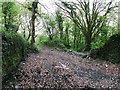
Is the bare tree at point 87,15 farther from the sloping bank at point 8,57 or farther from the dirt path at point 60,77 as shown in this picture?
the sloping bank at point 8,57

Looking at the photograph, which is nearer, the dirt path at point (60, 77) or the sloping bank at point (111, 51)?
the dirt path at point (60, 77)

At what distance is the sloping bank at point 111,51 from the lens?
919 cm

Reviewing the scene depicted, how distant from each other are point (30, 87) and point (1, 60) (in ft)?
3.04

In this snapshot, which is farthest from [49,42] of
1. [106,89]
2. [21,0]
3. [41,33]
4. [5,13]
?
[106,89]

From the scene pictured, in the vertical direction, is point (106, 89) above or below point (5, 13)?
below

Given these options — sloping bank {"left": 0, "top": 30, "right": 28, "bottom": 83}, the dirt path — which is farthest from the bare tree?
sloping bank {"left": 0, "top": 30, "right": 28, "bottom": 83}

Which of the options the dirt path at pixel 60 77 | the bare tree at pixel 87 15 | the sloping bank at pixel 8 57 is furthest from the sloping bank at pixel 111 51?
the bare tree at pixel 87 15

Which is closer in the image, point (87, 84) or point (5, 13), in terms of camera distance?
point (87, 84)

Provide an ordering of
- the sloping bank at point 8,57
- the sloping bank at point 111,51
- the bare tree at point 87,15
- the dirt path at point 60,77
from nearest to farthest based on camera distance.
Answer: the sloping bank at point 8,57 < the dirt path at point 60,77 < the sloping bank at point 111,51 < the bare tree at point 87,15

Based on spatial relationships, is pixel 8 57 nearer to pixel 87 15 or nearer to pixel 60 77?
pixel 60 77

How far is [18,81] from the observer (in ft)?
A: 17.8

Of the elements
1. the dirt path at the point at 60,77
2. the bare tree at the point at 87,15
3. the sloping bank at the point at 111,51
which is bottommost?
the dirt path at the point at 60,77

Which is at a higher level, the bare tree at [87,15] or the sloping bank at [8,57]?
the bare tree at [87,15]

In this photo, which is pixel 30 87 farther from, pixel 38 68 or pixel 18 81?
pixel 38 68
